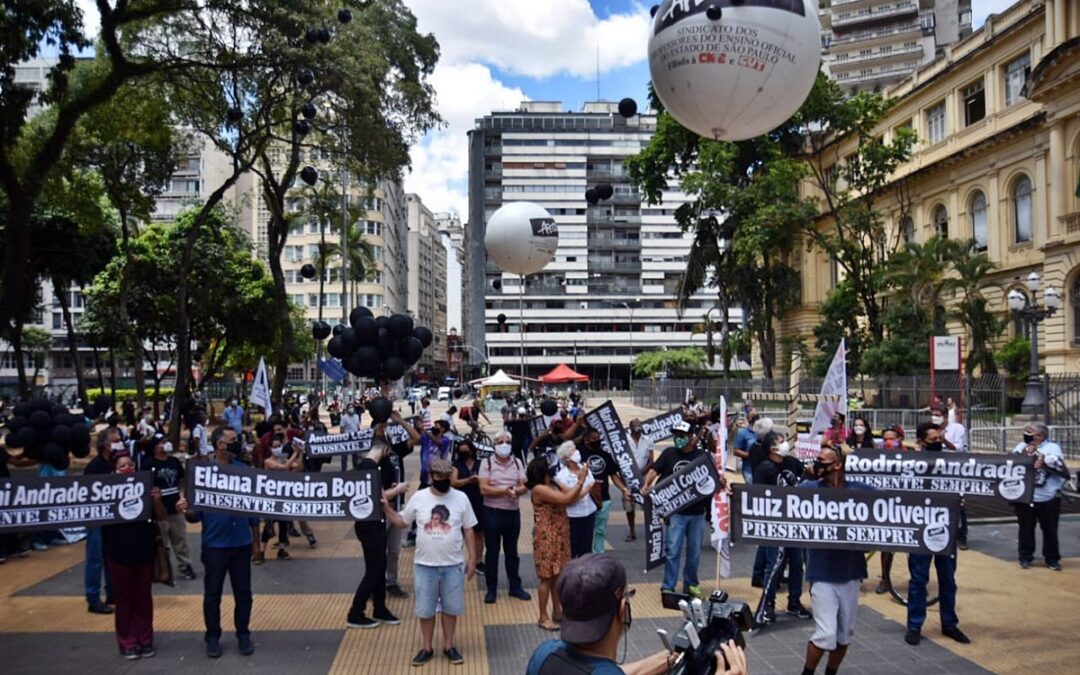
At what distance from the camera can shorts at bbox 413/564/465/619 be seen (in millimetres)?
7281

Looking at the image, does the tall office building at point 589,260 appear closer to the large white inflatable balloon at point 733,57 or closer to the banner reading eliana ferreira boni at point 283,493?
the large white inflatable balloon at point 733,57

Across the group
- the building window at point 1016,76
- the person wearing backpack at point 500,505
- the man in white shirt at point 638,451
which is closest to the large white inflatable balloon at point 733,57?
the man in white shirt at point 638,451

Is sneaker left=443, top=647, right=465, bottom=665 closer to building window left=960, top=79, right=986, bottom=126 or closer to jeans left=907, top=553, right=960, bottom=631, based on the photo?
jeans left=907, top=553, right=960, bottom=631

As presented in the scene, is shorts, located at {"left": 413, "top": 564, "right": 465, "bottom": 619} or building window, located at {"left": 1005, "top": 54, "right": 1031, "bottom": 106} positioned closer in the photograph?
shorts, located at {"left": 413, "top": 564, "right": 465, "bottom": 619}

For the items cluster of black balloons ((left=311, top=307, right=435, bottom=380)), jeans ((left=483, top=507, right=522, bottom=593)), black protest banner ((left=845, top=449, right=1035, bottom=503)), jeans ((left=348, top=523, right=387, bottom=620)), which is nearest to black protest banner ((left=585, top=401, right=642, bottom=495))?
jeans ((left=483, top=507, right=522, bottom=593))

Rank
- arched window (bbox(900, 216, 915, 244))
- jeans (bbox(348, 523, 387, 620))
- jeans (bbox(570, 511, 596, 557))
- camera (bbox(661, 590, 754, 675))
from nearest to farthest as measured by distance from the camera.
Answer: camera (bbox(661, 590, 754, 675)) < jeans (bbox(348, 523, 387, 620)) < jeans (bbox(570, 511, 596, 557)) < arched window (bbox(900, 216, 915, 244))

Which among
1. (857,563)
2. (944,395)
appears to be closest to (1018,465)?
(857,563)

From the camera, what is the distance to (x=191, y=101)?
23484 millimetres

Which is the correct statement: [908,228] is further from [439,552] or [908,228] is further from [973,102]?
[439,552]

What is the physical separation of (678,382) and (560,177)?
150 feet

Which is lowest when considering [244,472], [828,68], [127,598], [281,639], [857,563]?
[281,639]

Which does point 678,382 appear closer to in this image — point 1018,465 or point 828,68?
point 1018,465

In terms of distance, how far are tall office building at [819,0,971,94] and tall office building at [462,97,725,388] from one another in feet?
68.9

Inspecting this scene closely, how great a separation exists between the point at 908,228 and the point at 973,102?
8.46 m
